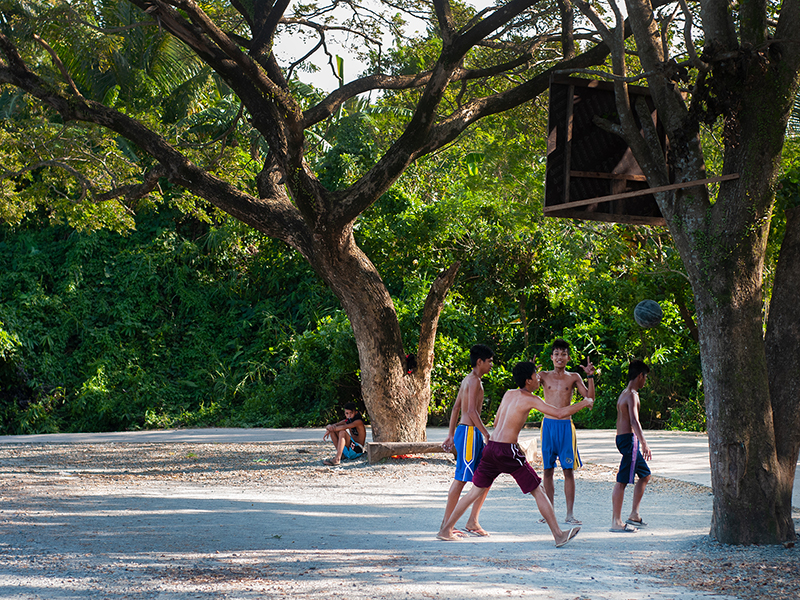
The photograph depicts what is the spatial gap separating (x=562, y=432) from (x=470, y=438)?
3.20ft

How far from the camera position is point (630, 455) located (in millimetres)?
6566

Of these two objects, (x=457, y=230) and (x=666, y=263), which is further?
(x=457, y=230)

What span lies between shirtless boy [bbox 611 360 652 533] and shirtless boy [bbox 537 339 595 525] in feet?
1.12

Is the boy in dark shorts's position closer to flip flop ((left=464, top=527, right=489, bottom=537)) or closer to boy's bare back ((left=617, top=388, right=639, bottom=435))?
flip flop ((left=464, top=527, right=489, bottom=537))

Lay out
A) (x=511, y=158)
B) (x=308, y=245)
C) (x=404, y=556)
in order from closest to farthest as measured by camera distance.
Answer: (x=404, y=556) < (x=308, y=245) < (x=511, y=158)

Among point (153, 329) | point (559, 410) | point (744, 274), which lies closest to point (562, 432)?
point (559, 410)

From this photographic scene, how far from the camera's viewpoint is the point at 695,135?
6312 mm

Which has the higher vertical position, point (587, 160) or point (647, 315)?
point (587, 160)

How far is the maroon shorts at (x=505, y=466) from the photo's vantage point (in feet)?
18.9

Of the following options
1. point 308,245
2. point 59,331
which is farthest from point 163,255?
point 308,245

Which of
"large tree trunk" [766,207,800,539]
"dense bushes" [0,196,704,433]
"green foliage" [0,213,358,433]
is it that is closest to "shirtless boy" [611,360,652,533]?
"large tree trunk" [766,207,800,539]

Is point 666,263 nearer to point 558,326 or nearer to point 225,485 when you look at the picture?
point 558,326

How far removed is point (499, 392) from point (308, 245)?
7.64 meters

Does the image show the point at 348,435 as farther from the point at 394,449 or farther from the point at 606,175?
the point at 606,175
